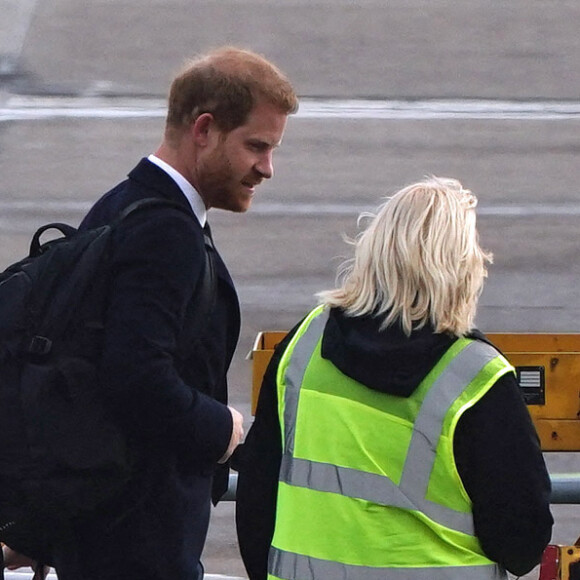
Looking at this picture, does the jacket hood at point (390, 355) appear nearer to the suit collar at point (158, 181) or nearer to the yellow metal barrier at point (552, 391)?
the suit collar at point (158, 181)

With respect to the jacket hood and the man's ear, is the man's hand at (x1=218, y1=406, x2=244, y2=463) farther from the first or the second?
the man's ear

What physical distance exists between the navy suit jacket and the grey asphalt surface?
209 inches

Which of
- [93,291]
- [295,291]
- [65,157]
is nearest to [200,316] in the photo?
[93,291]

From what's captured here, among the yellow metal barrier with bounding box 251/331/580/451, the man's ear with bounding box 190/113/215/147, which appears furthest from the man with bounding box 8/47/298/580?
the yellow metal barrier with bounding box 251/331/580/451

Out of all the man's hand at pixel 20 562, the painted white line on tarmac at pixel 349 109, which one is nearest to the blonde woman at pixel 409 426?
the man's hand at pixel 20 562

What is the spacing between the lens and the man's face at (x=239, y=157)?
8.36 ft

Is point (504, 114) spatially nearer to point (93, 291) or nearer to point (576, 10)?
point (576, 10)

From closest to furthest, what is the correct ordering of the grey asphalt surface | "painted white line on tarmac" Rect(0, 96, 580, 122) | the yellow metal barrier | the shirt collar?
the shirt collar → the yellow metal barrier → the grey asphalt surface → "painted white line on tarmac" Rect(0, 96, 580, 122)

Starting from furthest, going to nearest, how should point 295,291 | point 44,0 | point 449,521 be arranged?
1. point 44,0
2. point 295,291
3. point 449,521

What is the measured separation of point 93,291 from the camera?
241 centimetres

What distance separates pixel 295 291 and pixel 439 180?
638 cm

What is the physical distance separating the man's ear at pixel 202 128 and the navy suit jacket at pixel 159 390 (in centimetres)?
10

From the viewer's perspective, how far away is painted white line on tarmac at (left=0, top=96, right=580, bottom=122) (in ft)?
36.4

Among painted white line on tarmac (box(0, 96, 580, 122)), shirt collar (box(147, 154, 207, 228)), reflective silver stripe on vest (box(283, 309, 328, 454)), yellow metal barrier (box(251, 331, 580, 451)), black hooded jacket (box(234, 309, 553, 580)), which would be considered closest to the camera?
black hooded jacket (box(234, 309, 553, 580))
